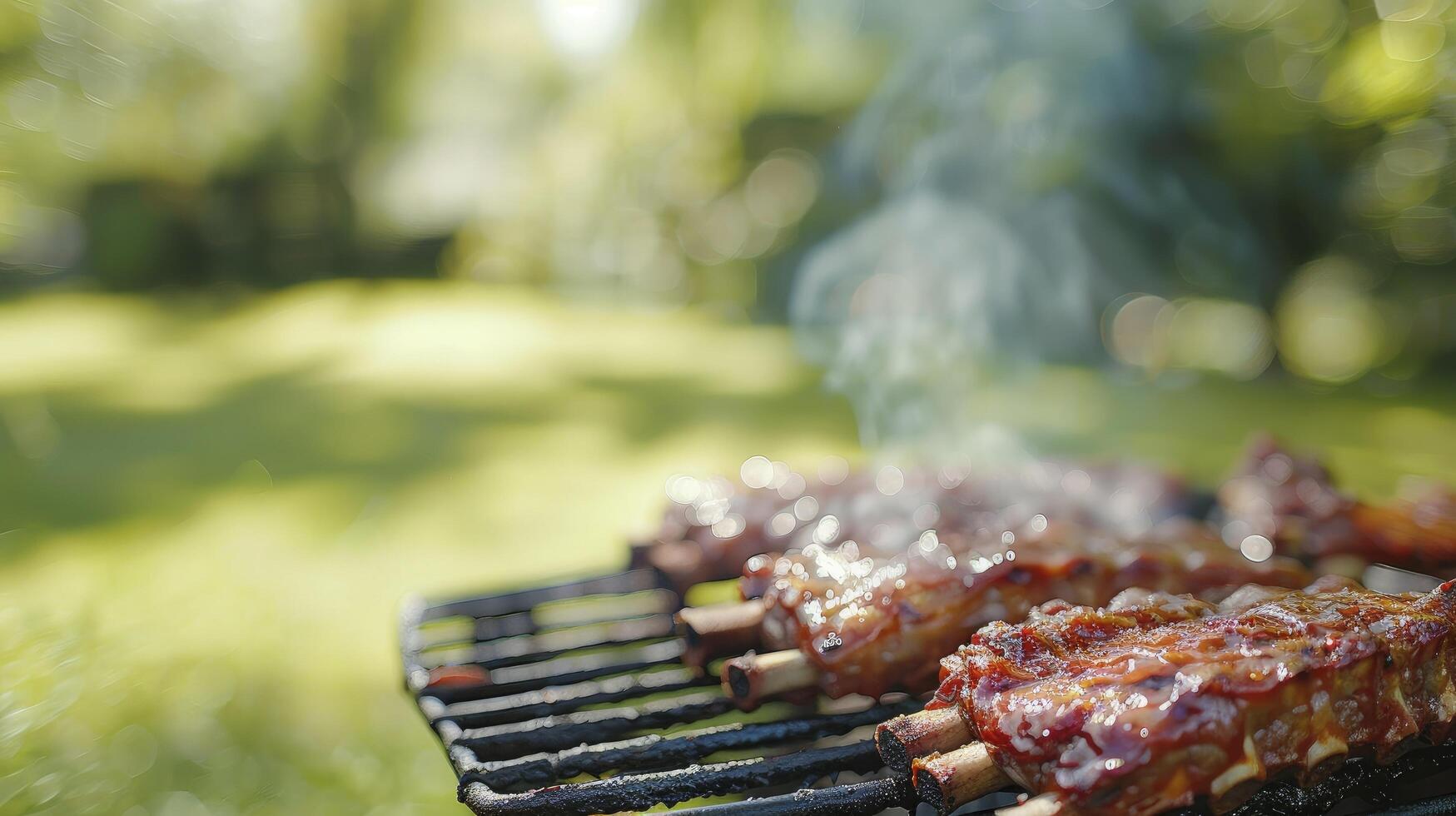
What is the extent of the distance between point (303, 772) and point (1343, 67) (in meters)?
7.40

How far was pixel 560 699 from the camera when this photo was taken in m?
2.11

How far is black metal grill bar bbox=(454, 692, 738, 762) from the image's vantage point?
6.25 ft

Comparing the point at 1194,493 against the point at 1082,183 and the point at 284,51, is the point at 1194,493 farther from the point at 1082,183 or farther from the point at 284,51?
the point at 284,51

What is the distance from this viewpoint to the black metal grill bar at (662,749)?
1.74 meters

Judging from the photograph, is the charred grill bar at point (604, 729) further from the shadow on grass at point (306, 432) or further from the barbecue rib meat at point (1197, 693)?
the shadow on grass at point (306, 432)

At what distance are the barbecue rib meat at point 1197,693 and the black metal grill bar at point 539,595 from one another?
3.83 feet

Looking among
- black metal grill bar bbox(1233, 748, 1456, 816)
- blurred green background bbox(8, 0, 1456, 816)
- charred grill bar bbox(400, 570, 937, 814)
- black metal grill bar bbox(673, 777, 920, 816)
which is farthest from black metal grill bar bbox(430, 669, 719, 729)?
→ blurred green background bbox(8, 0, 1456, 816)

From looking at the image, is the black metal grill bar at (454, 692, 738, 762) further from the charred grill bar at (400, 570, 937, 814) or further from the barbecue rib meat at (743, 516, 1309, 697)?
the barbecue rib meat at (743, 516, 1309, 697)

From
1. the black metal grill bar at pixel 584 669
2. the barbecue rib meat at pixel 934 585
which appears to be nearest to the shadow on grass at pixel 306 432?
the black metal grill bar at pixel 584 669

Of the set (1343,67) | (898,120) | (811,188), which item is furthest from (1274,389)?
(811,188)

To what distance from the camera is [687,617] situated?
2.15 meters

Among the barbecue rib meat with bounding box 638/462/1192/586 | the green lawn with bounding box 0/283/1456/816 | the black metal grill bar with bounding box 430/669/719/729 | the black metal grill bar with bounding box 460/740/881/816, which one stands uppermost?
the barbecue rib meat with bounding box 638/462/1192/586

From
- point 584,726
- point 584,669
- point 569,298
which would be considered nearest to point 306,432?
point 584,669

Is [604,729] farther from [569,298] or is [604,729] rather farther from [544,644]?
[569,298]
